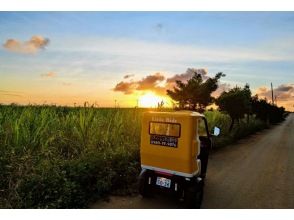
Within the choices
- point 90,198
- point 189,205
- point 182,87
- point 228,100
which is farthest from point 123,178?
point 182,87

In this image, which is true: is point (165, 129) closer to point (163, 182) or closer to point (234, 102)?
point (163, 182)

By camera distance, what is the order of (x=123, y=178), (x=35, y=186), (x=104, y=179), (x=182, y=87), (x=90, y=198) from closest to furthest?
(x=35, y=186) < (x=90, y=198) < (x=104, y=179) < (x=123, y=178) < (x=182, y=87)

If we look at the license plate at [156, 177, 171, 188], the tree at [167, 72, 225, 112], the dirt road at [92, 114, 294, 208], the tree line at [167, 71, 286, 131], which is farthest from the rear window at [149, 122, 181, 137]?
the tree at [167, 72, 225, 112]

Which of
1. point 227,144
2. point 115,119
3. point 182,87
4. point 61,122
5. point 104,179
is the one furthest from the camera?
point 182,87

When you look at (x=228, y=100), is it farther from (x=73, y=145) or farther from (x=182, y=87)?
(x=73, y=145)

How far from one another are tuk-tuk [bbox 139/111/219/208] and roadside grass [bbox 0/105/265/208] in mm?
1030

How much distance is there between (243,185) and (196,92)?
48.3 feet

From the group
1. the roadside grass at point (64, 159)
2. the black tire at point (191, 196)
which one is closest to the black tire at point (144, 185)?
the roadside grass at point (64, 159)

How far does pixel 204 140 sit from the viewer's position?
24.9 feet

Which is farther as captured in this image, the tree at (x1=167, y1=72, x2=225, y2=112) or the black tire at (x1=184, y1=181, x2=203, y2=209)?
the tree at (x1=167, y1=72, x2=225, y2=112)

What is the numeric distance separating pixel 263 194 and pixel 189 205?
2390 millimetres

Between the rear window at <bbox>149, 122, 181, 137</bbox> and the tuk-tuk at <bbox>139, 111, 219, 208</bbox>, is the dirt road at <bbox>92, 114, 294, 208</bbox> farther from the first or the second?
the rear window at <bbox>149, 122, 181, 137</bbox>

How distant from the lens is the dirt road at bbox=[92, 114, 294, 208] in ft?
22.8

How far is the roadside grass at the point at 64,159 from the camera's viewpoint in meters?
6.31
